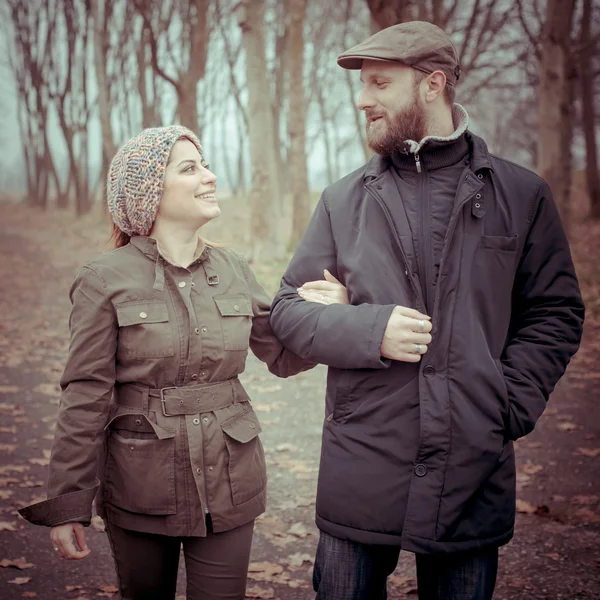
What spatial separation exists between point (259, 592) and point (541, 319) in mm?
2344

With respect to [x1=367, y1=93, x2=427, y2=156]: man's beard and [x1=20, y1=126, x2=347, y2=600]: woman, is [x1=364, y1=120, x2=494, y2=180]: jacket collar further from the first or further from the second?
[x1=20, y1=126, x2=347, y2=600]: woman

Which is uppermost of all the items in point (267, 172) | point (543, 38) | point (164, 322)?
point (543, 38)

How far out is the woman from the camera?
2496 millimetres

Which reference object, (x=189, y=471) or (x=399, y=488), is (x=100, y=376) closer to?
(x=189, y=471)

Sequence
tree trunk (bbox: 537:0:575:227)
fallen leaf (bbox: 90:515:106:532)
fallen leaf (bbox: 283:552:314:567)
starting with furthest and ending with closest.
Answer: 1. tree trunk (bbox: 537:0:575:227)
2. fallen leaf (bbox: 90:515:106:532)
3. fallen leaf (bbox: 283:552:314:567)

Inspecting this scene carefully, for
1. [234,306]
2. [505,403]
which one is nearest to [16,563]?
[234,306]

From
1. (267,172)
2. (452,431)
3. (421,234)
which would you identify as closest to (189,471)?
(452,431)

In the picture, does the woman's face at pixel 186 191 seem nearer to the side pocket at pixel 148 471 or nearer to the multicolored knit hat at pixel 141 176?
the multicolored knit hat at pixel 141 176

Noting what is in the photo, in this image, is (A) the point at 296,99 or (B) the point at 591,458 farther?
(A) the point at 296,99

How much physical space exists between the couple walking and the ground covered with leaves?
155 centimetres

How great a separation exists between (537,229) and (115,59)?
91.7ft

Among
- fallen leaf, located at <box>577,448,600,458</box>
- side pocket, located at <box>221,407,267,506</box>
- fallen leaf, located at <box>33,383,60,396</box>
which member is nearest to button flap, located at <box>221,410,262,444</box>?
side pocket, located at <box>221,407,267,506</box>

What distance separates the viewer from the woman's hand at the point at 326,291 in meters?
2.49

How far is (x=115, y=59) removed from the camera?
90.7 ft
